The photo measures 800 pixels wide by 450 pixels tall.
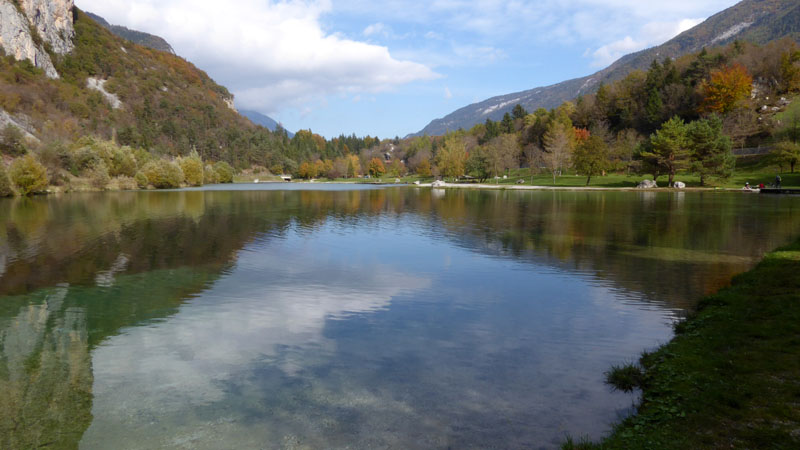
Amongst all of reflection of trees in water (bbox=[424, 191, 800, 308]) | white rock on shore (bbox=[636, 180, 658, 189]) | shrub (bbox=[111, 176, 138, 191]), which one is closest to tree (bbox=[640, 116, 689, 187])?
white rock on shore (bbox=[636, 180, 658, 189])

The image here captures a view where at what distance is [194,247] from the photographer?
81.1ft

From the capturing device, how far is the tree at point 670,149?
75.6 metres

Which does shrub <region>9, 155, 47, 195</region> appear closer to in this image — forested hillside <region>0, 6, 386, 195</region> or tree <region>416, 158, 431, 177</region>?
forested hillside <region>0, 6, 386, 195</region>

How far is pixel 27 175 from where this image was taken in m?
68.4

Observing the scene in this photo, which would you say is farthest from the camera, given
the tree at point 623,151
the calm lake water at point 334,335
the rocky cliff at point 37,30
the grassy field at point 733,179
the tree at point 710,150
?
the rocky cliff at point 37,30

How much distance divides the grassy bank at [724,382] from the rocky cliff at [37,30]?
196196mm

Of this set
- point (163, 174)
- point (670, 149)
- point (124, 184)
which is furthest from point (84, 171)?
point (670, 149)

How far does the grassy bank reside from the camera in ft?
18.7

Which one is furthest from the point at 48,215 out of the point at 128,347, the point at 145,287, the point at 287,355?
the point at 287,355

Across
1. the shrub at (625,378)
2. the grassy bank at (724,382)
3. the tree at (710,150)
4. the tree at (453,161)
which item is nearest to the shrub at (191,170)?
the tree at (453,161)

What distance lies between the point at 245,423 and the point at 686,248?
23.9 m

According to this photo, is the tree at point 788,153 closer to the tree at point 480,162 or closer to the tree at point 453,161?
the tree at point 480,162

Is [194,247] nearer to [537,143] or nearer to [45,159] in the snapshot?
[45,159]

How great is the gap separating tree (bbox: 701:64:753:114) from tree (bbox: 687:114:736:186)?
37.4 meters
